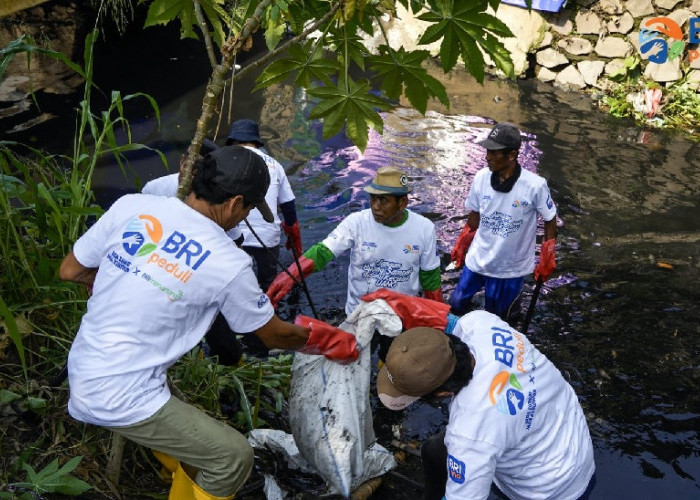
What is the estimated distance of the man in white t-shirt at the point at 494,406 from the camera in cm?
209

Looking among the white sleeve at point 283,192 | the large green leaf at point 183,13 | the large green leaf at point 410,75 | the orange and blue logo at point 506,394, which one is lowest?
the white sleeve at point 283,192

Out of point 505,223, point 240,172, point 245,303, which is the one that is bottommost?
point 505,223

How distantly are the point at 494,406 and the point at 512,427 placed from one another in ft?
0.35

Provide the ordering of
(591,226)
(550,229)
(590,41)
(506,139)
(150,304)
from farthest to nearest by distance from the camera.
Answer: (590,41), (591,226), (550,229), (506,139), (150,304)

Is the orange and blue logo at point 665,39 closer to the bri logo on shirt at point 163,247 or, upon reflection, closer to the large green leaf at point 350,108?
the large green leaf at point 350,108

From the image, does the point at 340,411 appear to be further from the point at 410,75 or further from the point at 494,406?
the point at 410,75

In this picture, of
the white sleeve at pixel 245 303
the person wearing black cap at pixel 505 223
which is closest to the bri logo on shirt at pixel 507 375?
the white sleeve at pixel 245 303

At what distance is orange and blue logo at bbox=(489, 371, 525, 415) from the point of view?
2.13 metres

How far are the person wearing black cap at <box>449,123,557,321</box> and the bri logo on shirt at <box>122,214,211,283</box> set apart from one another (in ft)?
8.21

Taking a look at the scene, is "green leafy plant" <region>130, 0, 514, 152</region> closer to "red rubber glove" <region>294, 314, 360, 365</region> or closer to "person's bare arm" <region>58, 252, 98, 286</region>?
"person's bare arm" <region>58, 252, 98, 286</region>

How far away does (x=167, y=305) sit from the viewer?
2057mm

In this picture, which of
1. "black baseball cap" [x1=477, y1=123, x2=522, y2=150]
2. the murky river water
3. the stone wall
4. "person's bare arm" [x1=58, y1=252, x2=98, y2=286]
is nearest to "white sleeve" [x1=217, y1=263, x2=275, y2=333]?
"person's bare arm" [x1=58, y1=252, x2=98, y2=286]

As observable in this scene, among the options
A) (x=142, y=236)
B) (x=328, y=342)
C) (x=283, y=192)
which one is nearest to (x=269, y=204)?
(x=283, y=192)

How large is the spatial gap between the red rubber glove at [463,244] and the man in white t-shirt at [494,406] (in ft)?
7.36
